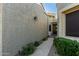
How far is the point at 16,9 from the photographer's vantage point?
640 cm

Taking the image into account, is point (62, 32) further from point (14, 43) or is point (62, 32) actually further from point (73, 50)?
point (73, 50)

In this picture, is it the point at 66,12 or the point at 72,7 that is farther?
the point at 66,12

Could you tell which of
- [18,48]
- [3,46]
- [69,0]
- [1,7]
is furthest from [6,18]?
[69,0]

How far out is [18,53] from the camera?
6594mm

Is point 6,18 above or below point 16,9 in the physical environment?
below

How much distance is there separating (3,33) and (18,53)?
5.96 ft

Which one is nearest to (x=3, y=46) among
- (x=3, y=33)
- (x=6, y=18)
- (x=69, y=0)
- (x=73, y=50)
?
(x=3, y=33)

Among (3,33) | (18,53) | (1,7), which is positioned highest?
(1,7)

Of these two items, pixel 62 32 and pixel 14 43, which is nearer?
pixel 14 43

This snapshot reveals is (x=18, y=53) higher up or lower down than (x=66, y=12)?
lower down

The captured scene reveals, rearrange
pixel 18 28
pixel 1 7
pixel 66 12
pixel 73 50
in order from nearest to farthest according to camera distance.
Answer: pixel 73 50, pixel 1 7, pixel 66 12, pixel 18 28

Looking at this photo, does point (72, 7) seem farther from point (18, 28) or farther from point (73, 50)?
point (18, 28)

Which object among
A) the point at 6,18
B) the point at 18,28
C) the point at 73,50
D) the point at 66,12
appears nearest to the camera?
the point at 73,50

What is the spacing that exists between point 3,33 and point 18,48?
1.84 m
